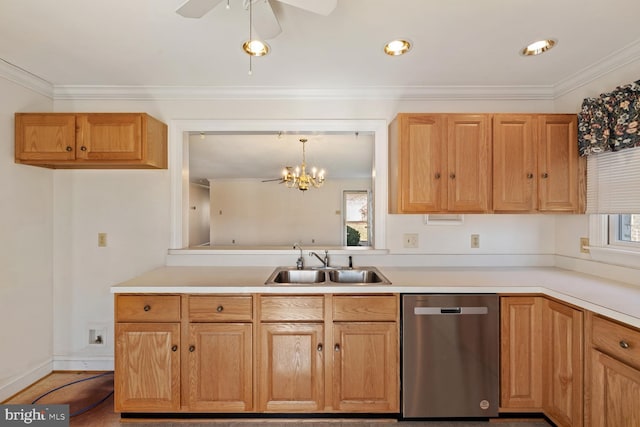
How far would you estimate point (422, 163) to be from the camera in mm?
2279

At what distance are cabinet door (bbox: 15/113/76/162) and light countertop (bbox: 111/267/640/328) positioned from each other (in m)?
1.09

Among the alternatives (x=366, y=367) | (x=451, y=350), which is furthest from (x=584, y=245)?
(x=366, y=367)

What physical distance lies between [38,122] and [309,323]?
237cm

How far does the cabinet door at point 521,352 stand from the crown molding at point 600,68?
5.23ft

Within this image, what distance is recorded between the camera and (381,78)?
2389mm

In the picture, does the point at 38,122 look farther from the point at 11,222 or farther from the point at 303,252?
the point at 303,252

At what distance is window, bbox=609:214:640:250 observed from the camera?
2.05 m

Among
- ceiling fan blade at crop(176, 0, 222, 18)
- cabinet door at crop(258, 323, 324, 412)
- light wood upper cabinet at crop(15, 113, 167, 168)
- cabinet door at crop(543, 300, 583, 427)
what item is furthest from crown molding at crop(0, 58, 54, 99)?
cabinet door at crop(543, 300, 583, 427)

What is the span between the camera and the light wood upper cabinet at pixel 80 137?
88.1 inches

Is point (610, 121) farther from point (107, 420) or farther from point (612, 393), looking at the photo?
point (107, 420)

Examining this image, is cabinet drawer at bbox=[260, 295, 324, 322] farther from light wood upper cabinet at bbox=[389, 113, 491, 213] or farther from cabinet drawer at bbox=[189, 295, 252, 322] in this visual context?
light wood upper cabinet at bbox=[389, 113, 491, 213]

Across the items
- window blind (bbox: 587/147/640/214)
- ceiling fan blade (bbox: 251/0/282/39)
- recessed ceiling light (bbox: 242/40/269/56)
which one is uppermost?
recessed ceiling light (bbox: 242/40/269/56)

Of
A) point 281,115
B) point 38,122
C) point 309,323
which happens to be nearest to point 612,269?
point 309,323

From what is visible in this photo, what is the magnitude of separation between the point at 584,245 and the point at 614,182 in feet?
1.70
